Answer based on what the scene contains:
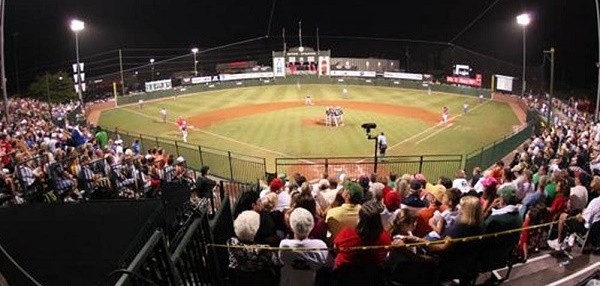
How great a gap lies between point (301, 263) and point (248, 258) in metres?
0.63

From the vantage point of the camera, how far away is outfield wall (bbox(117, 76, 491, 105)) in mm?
55156

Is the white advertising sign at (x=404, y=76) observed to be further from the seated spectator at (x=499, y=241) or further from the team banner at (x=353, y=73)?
the seated spectator at (x=499, y=241)

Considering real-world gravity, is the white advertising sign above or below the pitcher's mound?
above

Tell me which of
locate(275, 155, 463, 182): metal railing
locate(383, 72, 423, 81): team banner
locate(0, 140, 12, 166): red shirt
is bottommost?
locate(275, 155, 463, 182): metal railing

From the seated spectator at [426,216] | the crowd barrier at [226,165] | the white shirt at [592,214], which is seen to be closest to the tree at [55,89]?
the crowd barrier at [226,165]

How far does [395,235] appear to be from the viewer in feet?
21.6

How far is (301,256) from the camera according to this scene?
6117 millimetres

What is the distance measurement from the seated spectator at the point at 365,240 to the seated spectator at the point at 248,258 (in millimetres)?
849

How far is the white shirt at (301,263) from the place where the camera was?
6117mm

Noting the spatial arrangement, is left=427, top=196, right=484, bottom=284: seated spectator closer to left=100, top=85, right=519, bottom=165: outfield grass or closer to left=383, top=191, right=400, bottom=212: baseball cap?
left=383, top=191, right=400, bottom=212: baseball cap

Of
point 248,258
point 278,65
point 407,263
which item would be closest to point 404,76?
point 278,65

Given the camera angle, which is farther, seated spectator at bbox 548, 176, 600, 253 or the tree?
the tree

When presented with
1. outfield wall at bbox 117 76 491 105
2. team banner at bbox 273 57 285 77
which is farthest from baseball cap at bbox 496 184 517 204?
team banner at bbox 273 57 285 77

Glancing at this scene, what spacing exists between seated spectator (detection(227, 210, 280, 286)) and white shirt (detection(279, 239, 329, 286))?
0.54 feet
